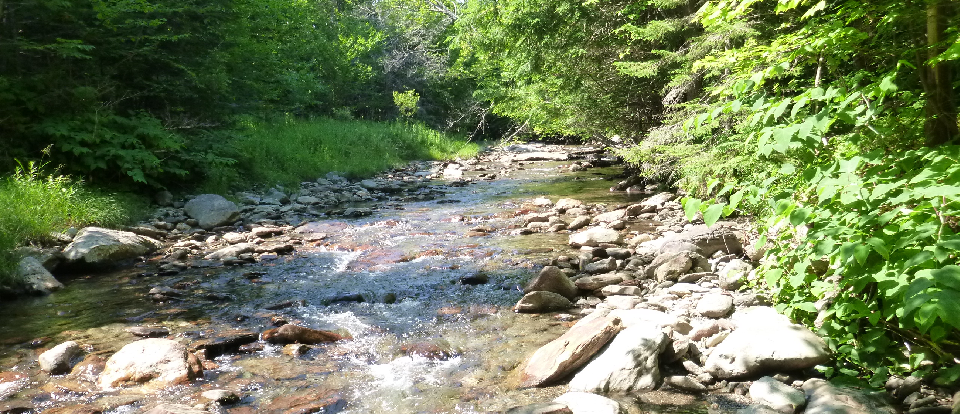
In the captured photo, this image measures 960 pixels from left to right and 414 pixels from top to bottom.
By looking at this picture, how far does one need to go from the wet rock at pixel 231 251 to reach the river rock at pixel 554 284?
4.77 m

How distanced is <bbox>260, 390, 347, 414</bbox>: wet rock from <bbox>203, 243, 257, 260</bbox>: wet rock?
4977 mm

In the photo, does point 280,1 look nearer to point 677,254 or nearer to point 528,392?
point 677,254

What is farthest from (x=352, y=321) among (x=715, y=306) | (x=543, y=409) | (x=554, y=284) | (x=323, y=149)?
(x=323, y=149)

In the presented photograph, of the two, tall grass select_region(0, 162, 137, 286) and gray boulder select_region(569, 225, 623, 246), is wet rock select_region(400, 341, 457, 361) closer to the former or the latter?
gray boulder select_region(569, 225, 623, 246)

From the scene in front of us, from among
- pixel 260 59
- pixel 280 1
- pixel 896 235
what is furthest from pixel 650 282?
pixel 280 1

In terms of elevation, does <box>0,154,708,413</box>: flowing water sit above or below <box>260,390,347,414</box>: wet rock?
below

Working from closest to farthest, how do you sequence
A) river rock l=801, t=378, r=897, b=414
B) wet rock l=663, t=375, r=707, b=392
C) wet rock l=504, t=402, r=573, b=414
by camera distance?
river rock l=801, t=378, r=897, b=414, wet rock l=504, t=402, r=573, b=414, wet rock l=663, t=375, r=707, b=392

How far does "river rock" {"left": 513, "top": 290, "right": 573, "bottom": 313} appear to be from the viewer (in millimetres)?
5684

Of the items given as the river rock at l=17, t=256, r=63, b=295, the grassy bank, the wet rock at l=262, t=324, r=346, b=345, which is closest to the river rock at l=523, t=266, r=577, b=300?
the wet rock at l=262, t=324, r=346, b=345

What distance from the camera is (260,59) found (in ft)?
58.1

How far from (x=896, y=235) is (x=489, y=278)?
4614 millimetres

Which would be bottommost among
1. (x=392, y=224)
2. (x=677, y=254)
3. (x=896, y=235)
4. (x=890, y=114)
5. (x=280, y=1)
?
(x=392, y=224)

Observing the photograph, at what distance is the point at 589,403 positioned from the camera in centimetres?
356

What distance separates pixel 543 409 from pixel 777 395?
1.36 metres
